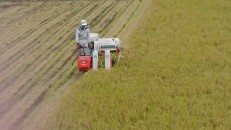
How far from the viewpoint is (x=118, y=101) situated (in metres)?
11.4

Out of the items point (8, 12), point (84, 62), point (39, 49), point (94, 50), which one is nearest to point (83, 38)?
point (94, 50)

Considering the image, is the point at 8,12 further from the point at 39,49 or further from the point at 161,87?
the point at 161,87

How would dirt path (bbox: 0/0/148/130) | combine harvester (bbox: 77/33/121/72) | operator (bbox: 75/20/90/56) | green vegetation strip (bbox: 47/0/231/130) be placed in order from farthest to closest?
1. operator (bbox: 75/20/90/56)
2. combine harvester (bbox: 77/33/121/72)
3. dirt path (bbox: 0/0/148/130)
4. green vegetation strip (bbox: 47/0/231/130)

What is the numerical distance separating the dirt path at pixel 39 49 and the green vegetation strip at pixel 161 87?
860mm

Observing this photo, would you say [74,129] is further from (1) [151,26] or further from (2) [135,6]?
(2) [135,6]

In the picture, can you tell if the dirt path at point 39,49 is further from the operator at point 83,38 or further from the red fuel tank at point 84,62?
the operator at point 83,38

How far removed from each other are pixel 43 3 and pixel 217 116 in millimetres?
19205

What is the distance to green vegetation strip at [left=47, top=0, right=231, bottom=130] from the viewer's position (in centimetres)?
1035

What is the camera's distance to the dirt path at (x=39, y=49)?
12250mm

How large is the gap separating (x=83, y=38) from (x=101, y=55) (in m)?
0.96

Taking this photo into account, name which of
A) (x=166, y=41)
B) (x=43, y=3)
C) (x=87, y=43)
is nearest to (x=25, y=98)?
(x=87, y=43)

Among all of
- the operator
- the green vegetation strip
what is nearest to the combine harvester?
the operator

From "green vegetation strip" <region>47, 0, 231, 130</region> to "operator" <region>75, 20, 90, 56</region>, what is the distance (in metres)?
1.13

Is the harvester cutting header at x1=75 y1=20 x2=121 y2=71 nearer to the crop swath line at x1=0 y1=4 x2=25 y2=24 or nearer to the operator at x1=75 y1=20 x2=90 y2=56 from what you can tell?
the operator at x1=75 y1=20 x2=90 y2=56
